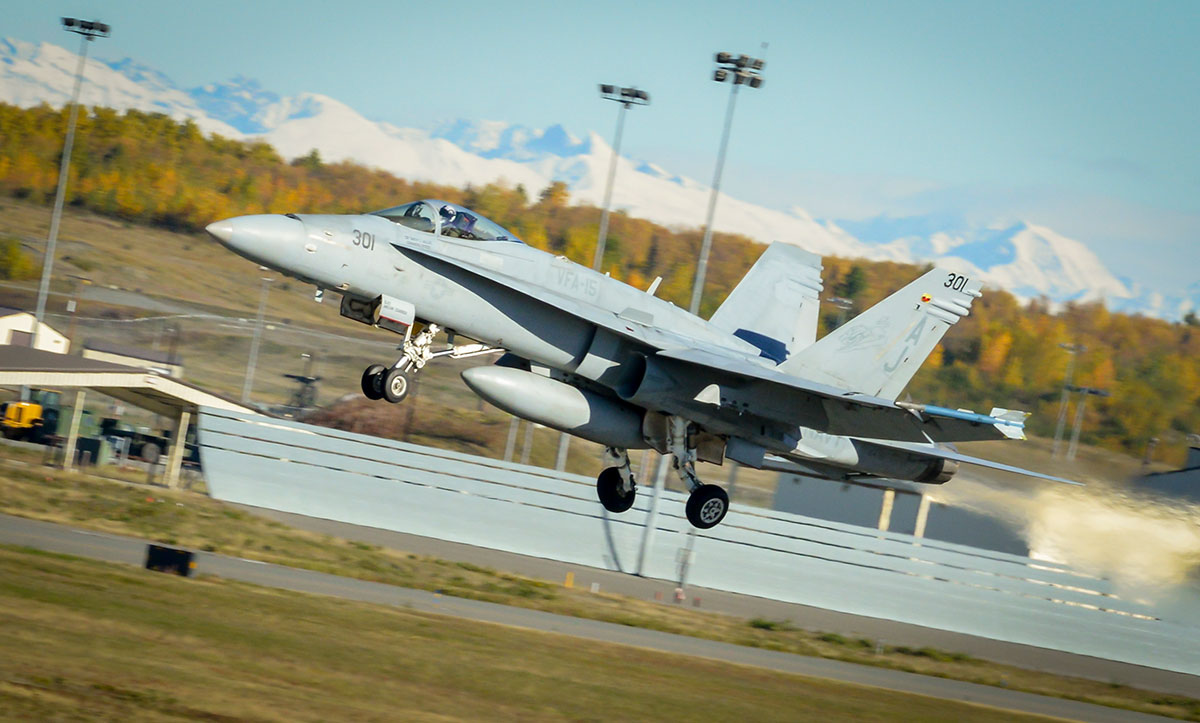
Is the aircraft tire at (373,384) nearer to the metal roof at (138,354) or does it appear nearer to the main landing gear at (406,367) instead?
the main landing gear at (406,367)

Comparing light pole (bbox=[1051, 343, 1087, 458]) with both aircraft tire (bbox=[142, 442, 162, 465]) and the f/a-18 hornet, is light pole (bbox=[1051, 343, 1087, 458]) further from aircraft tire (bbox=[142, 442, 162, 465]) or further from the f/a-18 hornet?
aircraft tire (bbox=[142, 442, 162, 465])

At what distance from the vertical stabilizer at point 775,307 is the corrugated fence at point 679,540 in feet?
51.8

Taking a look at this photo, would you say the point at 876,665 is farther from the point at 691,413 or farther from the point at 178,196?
the point at 178,196

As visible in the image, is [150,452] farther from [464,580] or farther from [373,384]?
[373,384]

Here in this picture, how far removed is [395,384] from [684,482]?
5.48 meters

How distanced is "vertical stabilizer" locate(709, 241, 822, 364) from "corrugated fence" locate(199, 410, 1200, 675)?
15774 millimetres

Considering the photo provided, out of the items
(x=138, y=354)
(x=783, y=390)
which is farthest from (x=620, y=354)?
(x=138, y=354)

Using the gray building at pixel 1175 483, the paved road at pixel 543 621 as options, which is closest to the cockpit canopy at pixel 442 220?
the paved road at pixel 543 621

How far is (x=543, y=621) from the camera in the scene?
2688 centimetres

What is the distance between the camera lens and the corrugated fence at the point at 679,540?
119 ft

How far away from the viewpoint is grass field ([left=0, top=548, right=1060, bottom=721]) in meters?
14.6

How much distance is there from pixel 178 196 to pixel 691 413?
8080cm

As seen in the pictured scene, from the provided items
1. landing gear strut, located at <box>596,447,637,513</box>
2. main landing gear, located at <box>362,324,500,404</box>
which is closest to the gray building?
landing gear strut, located at <box>596,447,637,513</box>

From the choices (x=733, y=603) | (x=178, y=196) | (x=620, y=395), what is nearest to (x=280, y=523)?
A: (x=733, y=603)
